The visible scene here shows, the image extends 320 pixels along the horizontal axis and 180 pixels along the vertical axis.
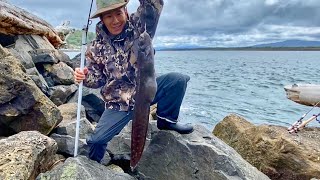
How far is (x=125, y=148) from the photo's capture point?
257 inches

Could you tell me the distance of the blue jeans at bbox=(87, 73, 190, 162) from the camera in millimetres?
5500

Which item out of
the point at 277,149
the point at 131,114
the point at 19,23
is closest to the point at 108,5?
the point at 131,114

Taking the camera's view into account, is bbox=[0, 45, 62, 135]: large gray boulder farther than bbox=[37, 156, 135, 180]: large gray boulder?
Yes

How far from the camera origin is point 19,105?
634 centimetres

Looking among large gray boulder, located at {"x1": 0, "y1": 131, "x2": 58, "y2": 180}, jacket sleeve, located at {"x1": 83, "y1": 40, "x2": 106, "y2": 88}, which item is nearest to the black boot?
jacket sleeve, located at {"x1": 83, "y1": 40, "x2": 106, "y2": 88}

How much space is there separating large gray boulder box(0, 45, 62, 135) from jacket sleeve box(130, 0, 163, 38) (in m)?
2.12

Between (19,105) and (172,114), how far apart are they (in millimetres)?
2270

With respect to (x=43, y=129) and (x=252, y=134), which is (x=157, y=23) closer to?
(x=43, y=129)

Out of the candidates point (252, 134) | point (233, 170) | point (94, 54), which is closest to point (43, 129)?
point (94, 54)

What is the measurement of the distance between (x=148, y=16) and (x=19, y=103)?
2520mm

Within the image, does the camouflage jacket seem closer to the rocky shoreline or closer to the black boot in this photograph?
the black boot

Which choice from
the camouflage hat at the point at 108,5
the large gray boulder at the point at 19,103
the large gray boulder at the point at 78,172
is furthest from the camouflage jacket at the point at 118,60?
the large gray boulder at the point at 19,103

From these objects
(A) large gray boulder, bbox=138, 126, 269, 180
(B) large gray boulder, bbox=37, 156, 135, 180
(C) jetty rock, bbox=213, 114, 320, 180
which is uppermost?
(B) large gray boulder, bbox=37, 156, 135, 180

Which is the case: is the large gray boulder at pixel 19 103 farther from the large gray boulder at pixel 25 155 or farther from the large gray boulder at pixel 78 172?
the large gray boulder at pixel 78 172
